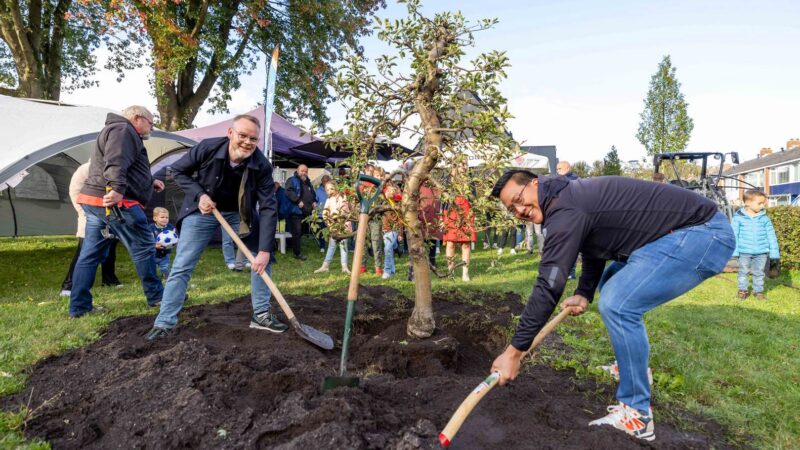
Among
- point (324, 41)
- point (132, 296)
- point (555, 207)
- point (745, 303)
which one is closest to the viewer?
point (555, 207)

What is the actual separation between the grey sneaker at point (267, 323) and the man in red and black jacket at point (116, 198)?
68.1 inches

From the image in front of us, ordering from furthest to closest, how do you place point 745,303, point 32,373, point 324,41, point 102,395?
point 324,41
point 745,303
point 32,373
point 102,395

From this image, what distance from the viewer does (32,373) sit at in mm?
3561

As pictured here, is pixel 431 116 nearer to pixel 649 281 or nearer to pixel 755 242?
pixel 649 281

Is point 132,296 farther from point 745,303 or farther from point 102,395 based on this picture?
point 745,303

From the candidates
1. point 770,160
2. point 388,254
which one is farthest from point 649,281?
point 770,160

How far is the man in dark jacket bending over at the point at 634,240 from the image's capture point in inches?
102

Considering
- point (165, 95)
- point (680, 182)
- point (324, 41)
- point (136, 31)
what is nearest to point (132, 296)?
point (680, 182)

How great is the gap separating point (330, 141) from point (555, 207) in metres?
2.36

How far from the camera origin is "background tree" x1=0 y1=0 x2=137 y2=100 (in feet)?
44.7

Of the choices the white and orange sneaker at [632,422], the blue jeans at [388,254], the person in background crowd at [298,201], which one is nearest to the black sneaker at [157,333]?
the white and orange sneaker at [632,422]

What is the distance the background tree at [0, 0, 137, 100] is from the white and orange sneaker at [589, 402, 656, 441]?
16.6m

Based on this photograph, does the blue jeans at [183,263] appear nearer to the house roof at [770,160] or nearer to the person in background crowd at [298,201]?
the person in background crowd at [298,201]

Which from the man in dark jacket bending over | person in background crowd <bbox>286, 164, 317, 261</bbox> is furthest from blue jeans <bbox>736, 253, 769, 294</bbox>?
person in background crowd <bbox>286, 164, 317, 261</bbox>
